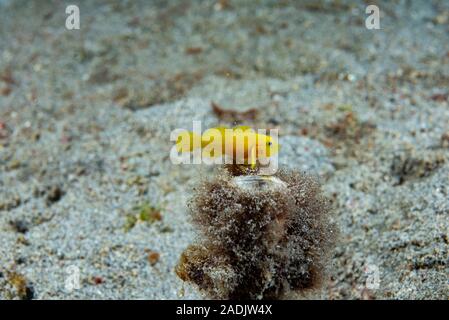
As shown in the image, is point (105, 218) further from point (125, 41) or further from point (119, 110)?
point (125, 41)

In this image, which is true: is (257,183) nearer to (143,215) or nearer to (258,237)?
(258,237)

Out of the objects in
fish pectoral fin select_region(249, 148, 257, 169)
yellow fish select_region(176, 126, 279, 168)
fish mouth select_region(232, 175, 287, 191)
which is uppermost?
yellow fish select_region(176, 126, 279, 168)

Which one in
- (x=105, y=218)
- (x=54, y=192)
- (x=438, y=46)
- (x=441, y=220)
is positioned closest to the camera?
(x=441, y=220)

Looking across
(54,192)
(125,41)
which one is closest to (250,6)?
(125,41)

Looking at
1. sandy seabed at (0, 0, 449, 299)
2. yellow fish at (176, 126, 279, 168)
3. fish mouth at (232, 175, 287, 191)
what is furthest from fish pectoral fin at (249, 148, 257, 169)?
sandy seabed at (0, 0, 449, 299)

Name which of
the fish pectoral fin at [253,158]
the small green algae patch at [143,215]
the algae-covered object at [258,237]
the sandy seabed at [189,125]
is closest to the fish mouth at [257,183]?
the algae-covered object at [258,237]

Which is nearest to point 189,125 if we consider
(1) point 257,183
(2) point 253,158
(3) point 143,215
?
(3) point 143,215

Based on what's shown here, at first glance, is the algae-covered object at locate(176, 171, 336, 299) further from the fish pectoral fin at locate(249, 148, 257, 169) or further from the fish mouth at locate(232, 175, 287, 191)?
the fish pectoral fin at locate(249, 148, 257, 169)

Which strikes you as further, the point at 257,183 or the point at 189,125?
the point at 189,125

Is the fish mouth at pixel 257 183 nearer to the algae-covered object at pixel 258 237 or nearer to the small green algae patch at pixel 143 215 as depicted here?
the algae-covered object at pixel 258 237
